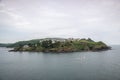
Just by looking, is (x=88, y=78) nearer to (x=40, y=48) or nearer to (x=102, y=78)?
(x=102, y=78)

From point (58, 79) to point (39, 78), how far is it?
3.63 m

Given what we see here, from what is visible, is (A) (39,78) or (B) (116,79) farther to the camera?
(A) (39,78)

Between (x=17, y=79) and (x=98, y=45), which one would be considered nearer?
(x=17, y=79)

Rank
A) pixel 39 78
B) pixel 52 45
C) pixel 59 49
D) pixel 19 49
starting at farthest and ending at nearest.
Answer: pixel 19 49, pixel 52 45, pixel 59 49, pixel 39 78

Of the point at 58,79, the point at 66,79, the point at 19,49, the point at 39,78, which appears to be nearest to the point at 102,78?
the point at 66,79

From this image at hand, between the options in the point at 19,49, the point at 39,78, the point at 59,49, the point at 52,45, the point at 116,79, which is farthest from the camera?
the point at 19,49

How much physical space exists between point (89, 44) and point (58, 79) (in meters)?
78.2

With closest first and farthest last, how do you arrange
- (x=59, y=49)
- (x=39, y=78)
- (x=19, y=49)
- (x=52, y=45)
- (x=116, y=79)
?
1. (x=116, y=79)
2. (x=39, y=78)
3. (x=59, y=49)
4. (x=52, y=45)
5. (x=19, y=49)

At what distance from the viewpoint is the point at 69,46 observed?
301 ft

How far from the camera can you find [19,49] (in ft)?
342

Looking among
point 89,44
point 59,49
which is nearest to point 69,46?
point 59,49

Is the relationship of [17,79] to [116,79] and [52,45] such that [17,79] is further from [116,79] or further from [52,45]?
[52,45]

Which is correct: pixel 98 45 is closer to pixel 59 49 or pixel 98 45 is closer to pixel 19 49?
pixel 59 49

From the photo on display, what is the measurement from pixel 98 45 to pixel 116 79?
76572mm
